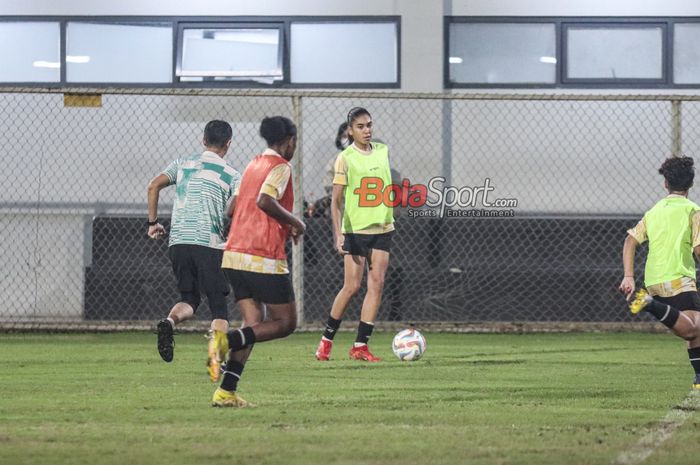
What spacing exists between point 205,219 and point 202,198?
0.15 meters

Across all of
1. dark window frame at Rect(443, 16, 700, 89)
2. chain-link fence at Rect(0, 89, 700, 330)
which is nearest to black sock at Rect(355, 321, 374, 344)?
chain-link fence at Rect(0, 89, 700, 330)

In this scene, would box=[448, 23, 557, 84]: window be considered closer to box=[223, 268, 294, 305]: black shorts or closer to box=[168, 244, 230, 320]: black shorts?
box=[168, 244, 230, 320]: black shorts

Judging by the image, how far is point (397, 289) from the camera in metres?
14.0

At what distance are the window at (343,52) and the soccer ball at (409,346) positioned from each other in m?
4.94

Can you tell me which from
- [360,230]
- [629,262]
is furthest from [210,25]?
[629,262]

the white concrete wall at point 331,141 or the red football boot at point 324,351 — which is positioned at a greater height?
the white concrete wall at point 331,141

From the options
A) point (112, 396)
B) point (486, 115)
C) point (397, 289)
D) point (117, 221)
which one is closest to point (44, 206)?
point (117, 221)

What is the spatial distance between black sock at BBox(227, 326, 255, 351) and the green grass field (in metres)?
0.36

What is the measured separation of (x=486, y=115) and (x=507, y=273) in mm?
1780

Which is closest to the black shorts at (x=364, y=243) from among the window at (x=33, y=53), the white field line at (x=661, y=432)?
the white field line at (x=661, y=432)

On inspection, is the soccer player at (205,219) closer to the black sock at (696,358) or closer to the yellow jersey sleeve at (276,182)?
the yellow jersey sleeve at (276,182)

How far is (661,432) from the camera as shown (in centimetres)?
643

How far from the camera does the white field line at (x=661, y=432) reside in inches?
221

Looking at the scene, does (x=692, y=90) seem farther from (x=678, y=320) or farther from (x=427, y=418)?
(x=427, y=418)
